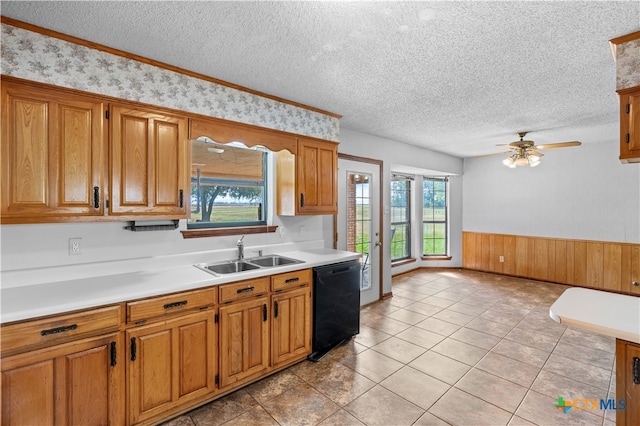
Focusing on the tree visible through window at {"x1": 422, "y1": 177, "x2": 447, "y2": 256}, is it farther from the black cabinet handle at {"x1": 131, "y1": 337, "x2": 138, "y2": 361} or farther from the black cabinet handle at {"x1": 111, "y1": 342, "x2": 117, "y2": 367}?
the black cabinet handle at {"x1": 111, "y1": 342, "x2": 117, "y2": 367}

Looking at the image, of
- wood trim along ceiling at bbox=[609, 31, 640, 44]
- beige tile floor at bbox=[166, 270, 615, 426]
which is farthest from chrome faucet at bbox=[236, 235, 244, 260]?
wood trim along ceiling at bbox=[609, 31, 640, 44]

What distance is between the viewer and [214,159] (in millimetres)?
2979

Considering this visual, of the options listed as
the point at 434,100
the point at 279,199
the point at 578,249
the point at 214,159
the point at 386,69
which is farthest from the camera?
the point at 578,249

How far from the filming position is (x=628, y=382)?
1556 mm

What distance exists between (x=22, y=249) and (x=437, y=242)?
6903mm

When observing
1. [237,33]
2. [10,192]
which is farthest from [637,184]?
[10,192]

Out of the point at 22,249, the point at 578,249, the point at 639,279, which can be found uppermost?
the point at 22,249

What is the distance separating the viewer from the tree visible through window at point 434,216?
693 cm

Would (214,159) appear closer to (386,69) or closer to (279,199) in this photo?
(279,199)

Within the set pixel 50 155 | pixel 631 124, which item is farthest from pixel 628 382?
pixel 50 155

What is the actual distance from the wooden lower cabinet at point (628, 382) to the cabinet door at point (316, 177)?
8.38ft

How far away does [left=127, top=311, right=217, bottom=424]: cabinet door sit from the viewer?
193 centimetres

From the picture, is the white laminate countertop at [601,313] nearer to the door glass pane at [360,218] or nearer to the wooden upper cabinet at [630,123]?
the wooden upper cabinet at [630,123]

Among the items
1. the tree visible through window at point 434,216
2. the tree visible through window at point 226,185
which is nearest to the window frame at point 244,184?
the tree visible through window at point 226,185
